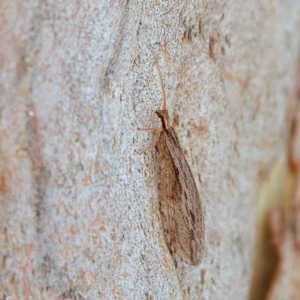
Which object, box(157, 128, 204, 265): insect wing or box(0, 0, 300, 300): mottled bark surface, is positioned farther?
box(157, 128, 204, 265): insect wing

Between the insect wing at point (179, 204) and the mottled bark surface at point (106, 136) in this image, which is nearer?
the mottled bark surface at point (106, 136)

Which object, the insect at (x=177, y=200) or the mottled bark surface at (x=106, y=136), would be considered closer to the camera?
the mottled bark surface at (x=106, y=136)

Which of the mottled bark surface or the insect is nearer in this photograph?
the mottled bark surface

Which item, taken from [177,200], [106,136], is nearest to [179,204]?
[177,200]

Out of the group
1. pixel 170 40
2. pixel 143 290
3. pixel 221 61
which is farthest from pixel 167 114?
pixel 143 290

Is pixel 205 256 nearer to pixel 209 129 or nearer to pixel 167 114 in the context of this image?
pixel 209 129
